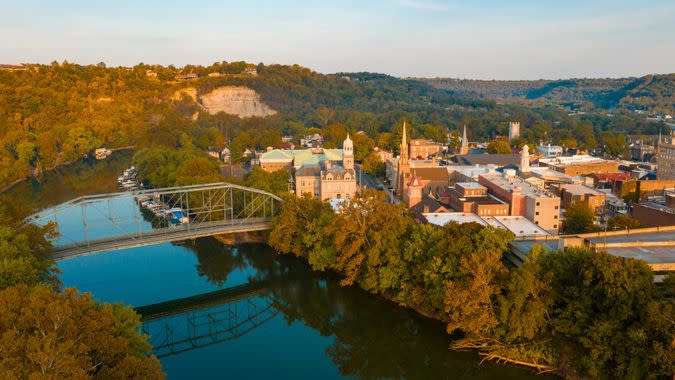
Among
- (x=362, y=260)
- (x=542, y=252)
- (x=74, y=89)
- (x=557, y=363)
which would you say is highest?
(x=74, y=89)

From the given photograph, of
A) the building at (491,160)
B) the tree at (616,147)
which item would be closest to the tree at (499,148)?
the building at (491,160)

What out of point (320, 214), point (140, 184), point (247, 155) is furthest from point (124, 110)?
point (320, 214)

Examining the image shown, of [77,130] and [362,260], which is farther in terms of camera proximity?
[77,130]

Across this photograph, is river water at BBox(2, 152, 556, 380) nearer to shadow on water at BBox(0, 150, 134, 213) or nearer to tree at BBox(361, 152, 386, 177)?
shadow on water at BBox(0, 150, 134, 213)

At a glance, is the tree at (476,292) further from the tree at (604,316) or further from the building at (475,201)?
the building at (475,201)

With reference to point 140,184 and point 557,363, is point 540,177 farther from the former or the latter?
point 140,184

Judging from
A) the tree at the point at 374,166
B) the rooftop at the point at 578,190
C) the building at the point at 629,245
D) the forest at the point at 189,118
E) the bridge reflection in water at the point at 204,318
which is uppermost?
the forest at the point at 189,118
